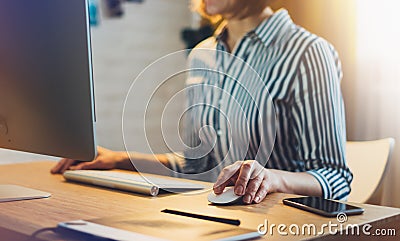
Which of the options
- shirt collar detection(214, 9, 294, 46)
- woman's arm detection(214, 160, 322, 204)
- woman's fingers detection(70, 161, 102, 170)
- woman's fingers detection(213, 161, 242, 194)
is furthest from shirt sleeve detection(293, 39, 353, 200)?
woman's fingers detection(70, 161, 102, 170)

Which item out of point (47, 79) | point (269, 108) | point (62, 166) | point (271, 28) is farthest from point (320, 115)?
point (47, 79)

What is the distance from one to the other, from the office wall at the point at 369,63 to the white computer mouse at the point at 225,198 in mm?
1373

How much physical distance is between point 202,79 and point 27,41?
1.33 ft

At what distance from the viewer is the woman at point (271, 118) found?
4.38 ft

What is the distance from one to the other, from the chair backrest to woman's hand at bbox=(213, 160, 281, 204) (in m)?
0.90

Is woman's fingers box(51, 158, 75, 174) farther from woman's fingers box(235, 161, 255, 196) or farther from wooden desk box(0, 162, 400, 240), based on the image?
woman's fingers box(235, 161, 255, 196)

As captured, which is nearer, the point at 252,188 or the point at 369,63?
the point at 252,188

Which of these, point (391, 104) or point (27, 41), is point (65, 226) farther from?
point (391, 104)

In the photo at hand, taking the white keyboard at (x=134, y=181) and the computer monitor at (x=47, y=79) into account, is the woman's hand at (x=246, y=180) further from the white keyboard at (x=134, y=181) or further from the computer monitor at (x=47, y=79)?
the computer monitor at (x=47, y=79)

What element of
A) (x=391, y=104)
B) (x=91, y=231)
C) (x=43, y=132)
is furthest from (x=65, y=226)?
(x=391, y=104)

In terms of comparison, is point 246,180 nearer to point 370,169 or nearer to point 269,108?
point 269,108

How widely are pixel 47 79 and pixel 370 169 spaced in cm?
126

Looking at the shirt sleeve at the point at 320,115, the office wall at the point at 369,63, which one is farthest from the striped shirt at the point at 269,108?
the office wall at the point at 369,63

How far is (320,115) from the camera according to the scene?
1786 millimetres
